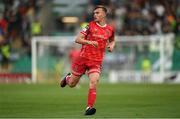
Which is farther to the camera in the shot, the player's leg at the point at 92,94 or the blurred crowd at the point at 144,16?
the blurred crowd at the point at 144,16

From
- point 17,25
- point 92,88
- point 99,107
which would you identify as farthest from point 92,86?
point 17,25

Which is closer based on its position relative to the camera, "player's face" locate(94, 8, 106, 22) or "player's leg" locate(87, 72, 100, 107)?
"player's leg" locate(87, 72, 100, 107)

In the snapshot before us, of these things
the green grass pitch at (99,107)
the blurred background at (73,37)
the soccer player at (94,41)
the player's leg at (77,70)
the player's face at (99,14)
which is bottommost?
the green grass pitch at (99,107)

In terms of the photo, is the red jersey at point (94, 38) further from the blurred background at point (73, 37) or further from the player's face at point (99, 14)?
the blurred background at point (73, 37)

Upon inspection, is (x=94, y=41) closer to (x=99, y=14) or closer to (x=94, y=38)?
(x=94, y=38)

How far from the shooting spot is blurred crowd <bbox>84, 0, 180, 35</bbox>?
119 ft

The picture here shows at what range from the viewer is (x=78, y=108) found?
17078 millimetres

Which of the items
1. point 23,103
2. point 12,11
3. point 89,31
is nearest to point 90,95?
point 89,31

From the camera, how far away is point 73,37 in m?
35.9

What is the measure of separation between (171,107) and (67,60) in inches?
731

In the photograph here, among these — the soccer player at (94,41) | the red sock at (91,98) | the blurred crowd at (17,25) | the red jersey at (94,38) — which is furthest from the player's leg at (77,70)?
the blurred crowd at (17,25)

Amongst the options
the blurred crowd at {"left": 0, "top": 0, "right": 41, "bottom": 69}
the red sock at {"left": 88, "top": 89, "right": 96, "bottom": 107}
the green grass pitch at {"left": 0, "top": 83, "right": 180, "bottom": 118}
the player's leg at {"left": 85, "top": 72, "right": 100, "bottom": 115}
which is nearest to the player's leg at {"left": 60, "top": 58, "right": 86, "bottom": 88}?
the player's leg at {"left": 85, "top": 72, "right": 100, "bottom": 115}

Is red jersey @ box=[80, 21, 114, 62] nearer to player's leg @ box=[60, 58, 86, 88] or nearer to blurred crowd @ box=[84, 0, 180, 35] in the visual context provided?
player's leg @ box=[60, 58, 86, 88]

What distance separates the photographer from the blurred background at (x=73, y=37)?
3462 cm
